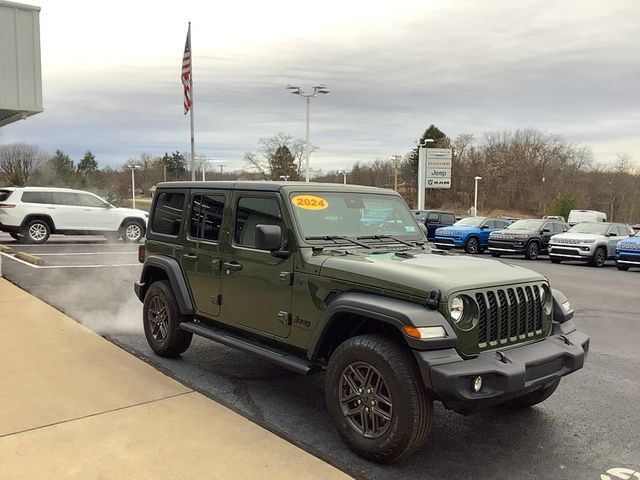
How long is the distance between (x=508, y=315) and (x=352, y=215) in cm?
164

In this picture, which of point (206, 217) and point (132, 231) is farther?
point (132, 231)

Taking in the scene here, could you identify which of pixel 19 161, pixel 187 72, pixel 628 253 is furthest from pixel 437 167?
pixel 19 161

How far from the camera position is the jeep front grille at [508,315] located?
11.3ft

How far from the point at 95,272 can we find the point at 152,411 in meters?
8.47

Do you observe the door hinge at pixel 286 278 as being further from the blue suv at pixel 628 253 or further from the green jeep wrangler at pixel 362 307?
the blue suv at pixel 628 253

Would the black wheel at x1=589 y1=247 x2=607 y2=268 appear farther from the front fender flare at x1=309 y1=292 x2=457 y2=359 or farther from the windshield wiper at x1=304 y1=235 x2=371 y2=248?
the front fender flare at x1=309 y1=292 x2=457 y2=359

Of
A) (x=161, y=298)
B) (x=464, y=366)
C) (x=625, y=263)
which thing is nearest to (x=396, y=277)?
(x=464, y=366)

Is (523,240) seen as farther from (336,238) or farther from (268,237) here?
(268,237)

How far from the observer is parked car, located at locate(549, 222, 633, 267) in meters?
18.5

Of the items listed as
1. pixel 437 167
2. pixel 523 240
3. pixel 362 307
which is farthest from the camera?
pixel 437 167

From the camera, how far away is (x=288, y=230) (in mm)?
4246

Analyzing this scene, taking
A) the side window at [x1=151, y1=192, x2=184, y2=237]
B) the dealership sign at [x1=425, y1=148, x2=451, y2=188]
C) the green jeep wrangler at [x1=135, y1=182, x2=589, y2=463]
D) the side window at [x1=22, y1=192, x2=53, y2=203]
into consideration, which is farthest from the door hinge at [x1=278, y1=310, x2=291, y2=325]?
the dealership sign at [x1=425, y1=148, x2=451, y2=188]

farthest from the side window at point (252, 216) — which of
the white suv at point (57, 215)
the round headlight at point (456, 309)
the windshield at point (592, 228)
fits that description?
the windshield at point (592, 228)

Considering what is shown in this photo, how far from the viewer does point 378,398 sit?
134 inches
